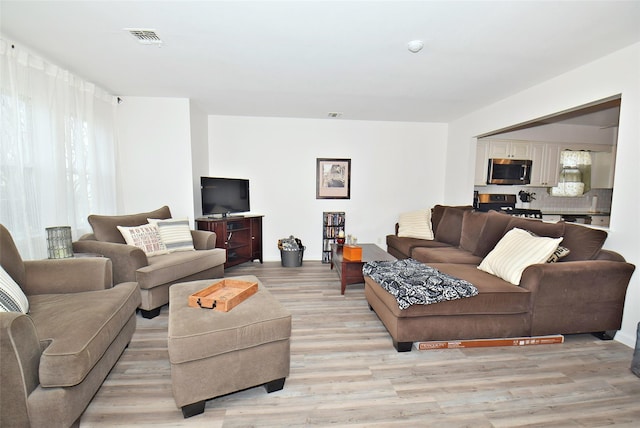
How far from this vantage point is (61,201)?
2.68 meters

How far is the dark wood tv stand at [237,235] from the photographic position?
149 inches

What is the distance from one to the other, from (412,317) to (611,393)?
1.21 metres

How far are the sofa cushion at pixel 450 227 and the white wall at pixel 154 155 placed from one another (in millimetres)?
3640

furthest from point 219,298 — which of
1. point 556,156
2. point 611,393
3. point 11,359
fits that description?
point 556,156

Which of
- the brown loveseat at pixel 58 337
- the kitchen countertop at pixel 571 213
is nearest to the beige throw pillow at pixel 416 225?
the kitchen countertop at pixel 571 213

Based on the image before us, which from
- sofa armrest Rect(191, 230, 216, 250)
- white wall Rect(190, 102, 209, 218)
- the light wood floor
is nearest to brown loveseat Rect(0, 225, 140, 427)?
the light wood floor

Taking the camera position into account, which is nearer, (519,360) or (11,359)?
(11,359)

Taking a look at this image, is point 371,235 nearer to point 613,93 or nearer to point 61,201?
point 613,93

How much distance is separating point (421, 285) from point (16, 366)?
2301mm

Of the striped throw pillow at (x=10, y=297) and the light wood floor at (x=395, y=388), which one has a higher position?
the striped throw pillow at (x=10, y=297)

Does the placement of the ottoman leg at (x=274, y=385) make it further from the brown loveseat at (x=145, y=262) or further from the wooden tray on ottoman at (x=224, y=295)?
the brown loveseat at (x=145, y=262)

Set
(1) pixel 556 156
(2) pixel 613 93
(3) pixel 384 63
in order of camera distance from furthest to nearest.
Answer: (1) pixel 556 156 < (3) pixel 384 63 < (2) pixel 613 93

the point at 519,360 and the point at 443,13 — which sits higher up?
the point at 443,13

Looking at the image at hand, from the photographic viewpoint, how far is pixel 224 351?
4.86ft
